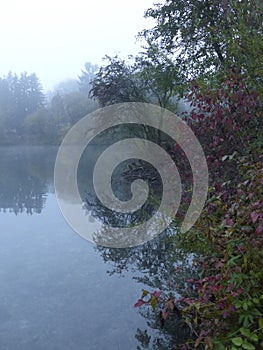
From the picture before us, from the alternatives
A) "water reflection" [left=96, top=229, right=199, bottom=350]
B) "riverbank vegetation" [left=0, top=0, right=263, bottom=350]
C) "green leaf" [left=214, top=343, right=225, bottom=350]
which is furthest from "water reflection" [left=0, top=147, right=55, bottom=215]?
"green leaf" [left=214, top=343, right=225, bottom=350]

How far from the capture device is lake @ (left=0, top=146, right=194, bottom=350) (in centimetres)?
246

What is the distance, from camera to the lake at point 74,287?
8.05 feet

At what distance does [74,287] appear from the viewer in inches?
130

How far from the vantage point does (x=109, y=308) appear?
2.87m

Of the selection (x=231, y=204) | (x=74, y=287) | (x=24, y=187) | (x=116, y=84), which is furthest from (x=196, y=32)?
(x=24, y=187)

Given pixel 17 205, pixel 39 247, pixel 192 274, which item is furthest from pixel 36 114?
pixel 192 274

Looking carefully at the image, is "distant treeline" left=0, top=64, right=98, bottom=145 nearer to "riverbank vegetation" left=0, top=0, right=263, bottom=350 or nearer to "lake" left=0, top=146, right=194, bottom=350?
"lake" left=0, top=146, right=194, bottom=350

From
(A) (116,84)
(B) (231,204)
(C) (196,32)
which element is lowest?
(B) (231,204)

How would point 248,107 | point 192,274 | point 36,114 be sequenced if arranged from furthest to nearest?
point 36,114, point 192,274, point 248,107

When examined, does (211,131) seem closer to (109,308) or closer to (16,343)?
(109,308)

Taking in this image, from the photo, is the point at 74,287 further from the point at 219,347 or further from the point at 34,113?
the point at 34,113

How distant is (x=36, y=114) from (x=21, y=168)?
1604 cm

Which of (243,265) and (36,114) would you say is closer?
(243,265)

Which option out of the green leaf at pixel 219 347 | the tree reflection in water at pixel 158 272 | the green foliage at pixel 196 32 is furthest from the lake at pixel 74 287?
the green foliage at pixel 196 32
